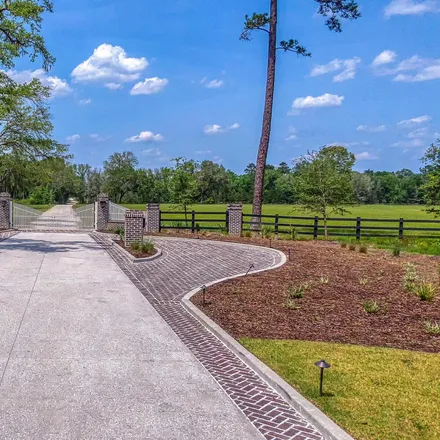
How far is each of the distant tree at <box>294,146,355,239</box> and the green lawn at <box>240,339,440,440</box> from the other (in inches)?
696

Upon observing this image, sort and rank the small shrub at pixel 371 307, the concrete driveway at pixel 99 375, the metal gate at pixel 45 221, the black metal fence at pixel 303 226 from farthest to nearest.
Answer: the metal gate at pixel 45 221 < the black metal fence at pixel 303 226 < the small shrub at pixel 371 307 < the concrete driveway at pixel 99 375

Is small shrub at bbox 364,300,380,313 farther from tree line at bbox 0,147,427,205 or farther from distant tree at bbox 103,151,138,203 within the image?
distant tree at bbox 103,151,138,203

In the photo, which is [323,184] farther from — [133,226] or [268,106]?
[133,226]

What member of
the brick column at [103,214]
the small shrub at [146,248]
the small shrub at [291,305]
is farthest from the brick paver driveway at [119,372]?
the brick column at [103,214]

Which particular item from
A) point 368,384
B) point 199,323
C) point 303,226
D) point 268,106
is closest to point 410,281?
point 199,323

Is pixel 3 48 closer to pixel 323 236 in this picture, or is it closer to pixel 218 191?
pixel 323 236

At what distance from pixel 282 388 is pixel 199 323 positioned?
2730mm

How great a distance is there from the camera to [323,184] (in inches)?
914

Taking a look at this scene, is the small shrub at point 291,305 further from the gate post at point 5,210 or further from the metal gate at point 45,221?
the gate post at point 5,210

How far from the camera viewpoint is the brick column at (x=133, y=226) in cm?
1686

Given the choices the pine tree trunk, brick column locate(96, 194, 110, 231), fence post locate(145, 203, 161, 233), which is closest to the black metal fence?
fence post locate(145, 203, 161, 233)

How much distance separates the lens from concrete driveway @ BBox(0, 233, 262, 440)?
3.88 m

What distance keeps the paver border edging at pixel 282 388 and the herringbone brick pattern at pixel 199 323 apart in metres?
0.06

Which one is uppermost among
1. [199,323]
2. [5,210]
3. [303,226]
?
[5,210]
